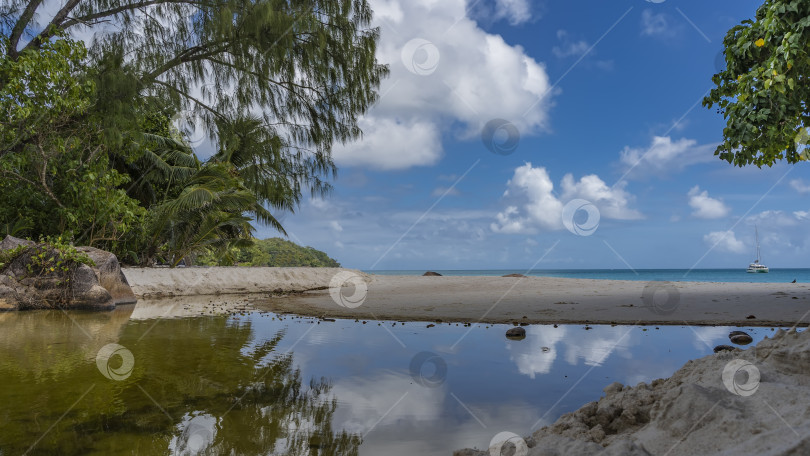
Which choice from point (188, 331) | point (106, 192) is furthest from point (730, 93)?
point (106, 192)

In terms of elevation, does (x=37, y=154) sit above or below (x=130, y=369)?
above

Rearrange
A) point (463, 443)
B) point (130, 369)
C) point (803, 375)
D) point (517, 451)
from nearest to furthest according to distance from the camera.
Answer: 1. point (517, 451)
2. point (803, 375)
3. point (463, 443)
4. point (130, 369)

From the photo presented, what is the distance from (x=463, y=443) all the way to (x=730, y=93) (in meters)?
6.56

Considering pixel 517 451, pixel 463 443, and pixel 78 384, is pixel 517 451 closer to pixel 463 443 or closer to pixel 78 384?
pixel 463 443

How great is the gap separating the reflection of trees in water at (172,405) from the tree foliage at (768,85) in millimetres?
5003

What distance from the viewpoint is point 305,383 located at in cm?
346

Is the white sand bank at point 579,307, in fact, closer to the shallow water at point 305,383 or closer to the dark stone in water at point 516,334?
the shallow water at point 305,383

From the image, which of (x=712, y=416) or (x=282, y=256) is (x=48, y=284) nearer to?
(x=712, y=416)

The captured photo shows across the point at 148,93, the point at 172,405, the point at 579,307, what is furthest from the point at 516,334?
the point at 148,93

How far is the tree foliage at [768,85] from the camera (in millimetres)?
4781

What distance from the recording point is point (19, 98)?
25.3 ft

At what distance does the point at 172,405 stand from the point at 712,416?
9.61 ft

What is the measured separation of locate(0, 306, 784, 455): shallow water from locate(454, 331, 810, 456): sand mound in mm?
467

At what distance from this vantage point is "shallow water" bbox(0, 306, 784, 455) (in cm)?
236
